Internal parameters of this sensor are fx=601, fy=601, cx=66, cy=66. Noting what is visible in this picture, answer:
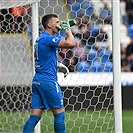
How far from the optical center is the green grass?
7.02 m

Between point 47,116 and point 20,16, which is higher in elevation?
point 20,16

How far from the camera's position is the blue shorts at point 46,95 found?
538cm

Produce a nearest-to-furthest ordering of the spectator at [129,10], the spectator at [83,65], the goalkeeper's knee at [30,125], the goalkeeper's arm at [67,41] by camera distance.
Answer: the goalkeeper's arm at [67,41]
the goalkeeper's knee at [30,125]
the spectator at [83,65]
the spectator at [129,10]

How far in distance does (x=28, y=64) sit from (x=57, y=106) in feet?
5.95

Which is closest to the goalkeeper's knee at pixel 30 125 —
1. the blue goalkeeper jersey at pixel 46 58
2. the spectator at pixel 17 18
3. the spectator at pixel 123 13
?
the blue goalkeeper jersey at pixel 46 58

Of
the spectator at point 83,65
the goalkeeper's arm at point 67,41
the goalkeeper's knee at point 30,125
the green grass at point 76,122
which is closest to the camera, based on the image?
the goalkeeper's arm at point 67,41

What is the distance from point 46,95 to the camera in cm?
539

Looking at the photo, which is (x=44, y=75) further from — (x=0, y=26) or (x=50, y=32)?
(x=0, y=26)

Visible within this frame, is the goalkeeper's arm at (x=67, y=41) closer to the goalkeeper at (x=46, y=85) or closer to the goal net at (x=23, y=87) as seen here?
the goalkeeper at (x=46, y=85)

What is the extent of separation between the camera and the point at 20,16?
7.40 m

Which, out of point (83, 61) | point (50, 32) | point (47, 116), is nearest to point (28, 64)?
point (47, 116)

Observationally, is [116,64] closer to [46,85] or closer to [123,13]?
[46,85]

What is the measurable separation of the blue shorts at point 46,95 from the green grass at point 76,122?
1.25 meters

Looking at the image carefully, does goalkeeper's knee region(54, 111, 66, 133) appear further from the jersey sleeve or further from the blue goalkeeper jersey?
the jersey sleeve
